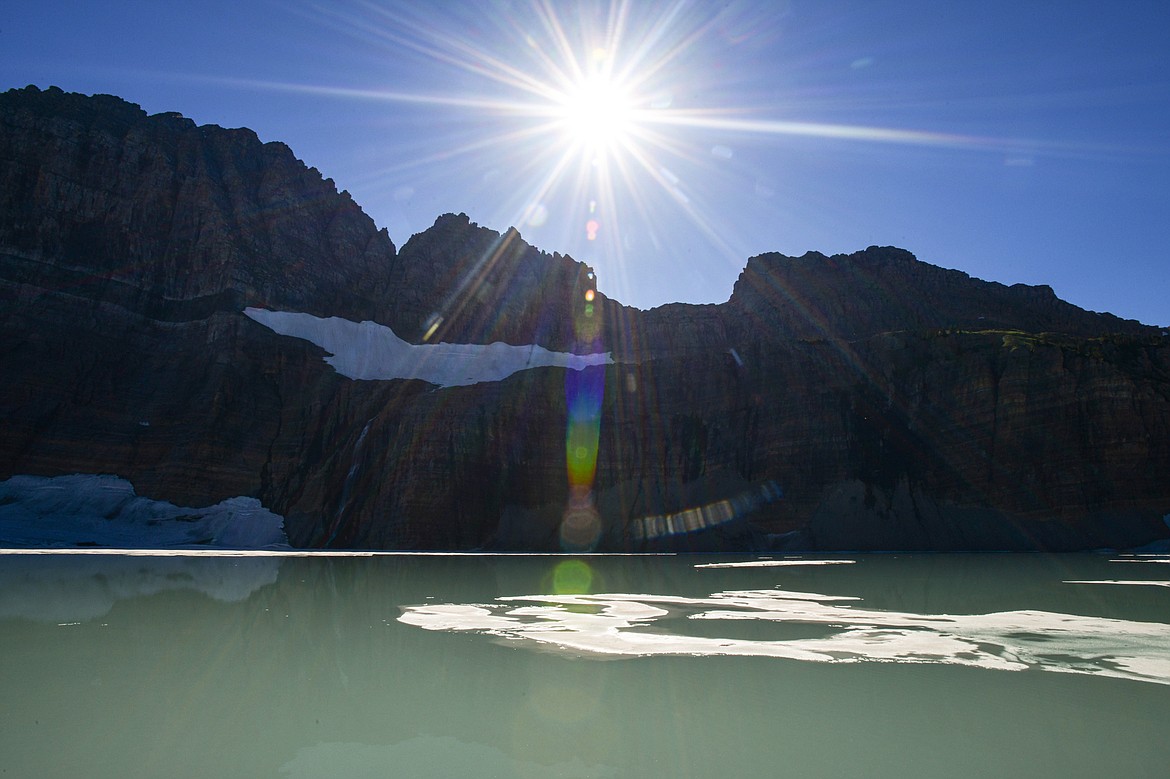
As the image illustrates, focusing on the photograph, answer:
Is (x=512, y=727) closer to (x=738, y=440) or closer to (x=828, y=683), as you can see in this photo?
(x=828, y=683)

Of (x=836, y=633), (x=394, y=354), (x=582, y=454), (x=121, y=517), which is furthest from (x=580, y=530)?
(x=836, y=633)

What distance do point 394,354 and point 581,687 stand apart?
254 ft

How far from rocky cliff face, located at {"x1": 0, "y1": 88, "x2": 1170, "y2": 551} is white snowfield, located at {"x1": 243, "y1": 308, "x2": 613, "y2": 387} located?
1901 mm

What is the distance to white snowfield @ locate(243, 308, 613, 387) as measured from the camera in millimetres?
80188

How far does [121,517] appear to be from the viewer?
62781 millimetres

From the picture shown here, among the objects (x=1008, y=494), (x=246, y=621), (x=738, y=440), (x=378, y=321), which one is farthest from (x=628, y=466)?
(x=246, y=621)

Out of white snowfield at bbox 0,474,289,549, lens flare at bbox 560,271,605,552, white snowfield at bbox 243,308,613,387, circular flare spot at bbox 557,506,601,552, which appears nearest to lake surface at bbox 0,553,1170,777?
circular flare spot at bbox 557,506,601,552

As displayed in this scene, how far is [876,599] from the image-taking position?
2091 centimetres

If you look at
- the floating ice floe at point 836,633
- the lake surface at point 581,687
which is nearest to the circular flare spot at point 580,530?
the floating ice floe at point 836,633

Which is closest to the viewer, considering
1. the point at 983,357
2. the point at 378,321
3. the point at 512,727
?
the point at 512,727

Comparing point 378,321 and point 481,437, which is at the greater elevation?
point 378,321

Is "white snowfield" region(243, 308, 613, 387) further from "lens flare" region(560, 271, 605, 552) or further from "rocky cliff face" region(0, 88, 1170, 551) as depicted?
"lens flare" region(560, 271, 605, 552)

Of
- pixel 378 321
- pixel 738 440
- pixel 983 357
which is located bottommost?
pixel 738 440

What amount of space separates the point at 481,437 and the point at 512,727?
5966cm
